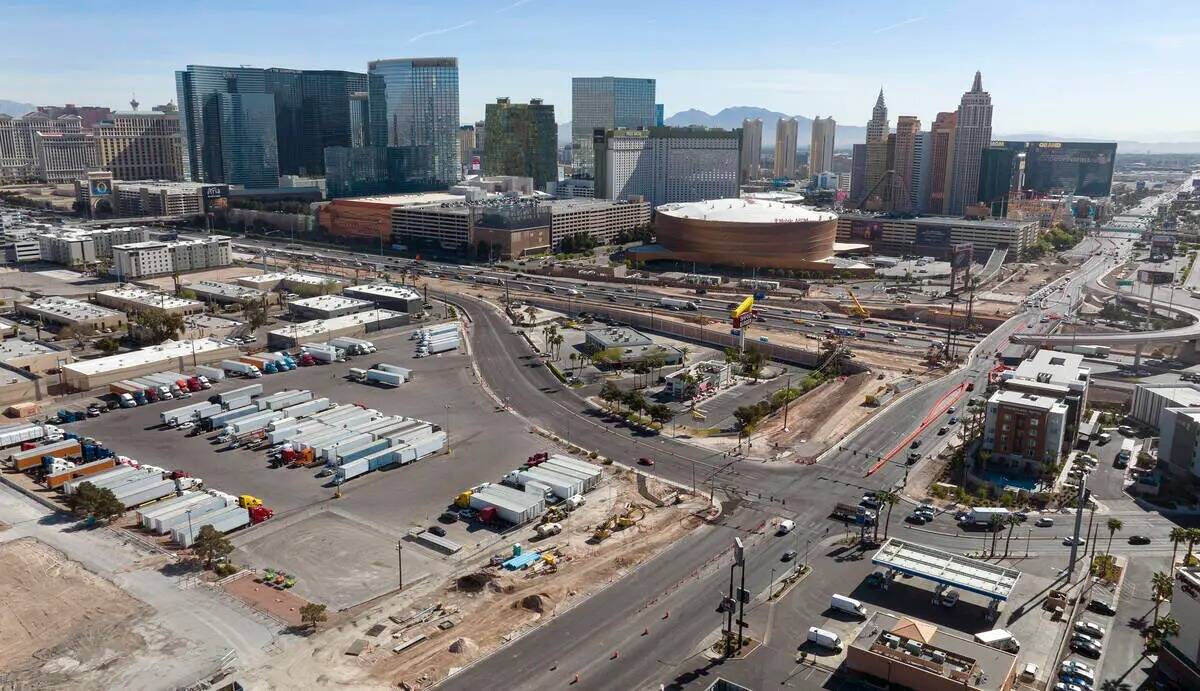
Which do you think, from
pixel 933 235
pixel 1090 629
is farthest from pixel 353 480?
pixel 933 235

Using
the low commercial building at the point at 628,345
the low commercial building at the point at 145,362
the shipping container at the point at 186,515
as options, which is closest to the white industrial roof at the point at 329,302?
the low commercial building at the point at 145,362

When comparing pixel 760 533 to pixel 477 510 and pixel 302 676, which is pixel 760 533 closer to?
pixel 477 510

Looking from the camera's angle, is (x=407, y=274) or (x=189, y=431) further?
(x=407, y=274)

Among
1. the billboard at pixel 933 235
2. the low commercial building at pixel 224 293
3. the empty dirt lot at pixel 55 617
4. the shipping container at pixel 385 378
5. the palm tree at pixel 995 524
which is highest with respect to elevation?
the billboard at pixel 933 235

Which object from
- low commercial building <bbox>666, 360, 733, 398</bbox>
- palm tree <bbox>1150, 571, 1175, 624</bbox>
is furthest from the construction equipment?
palm tree <bbox>1150, 571, 1175, 624</bbox>

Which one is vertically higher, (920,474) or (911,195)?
(911,195)

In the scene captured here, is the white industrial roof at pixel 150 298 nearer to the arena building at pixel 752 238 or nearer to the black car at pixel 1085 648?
the arena building at pixel 752 238

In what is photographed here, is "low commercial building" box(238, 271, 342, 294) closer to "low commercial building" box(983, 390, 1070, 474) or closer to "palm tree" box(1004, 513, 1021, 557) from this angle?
"low commercial building" box(983, 390, 1070, 474)

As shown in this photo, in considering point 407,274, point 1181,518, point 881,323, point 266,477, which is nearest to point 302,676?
point 266,477
